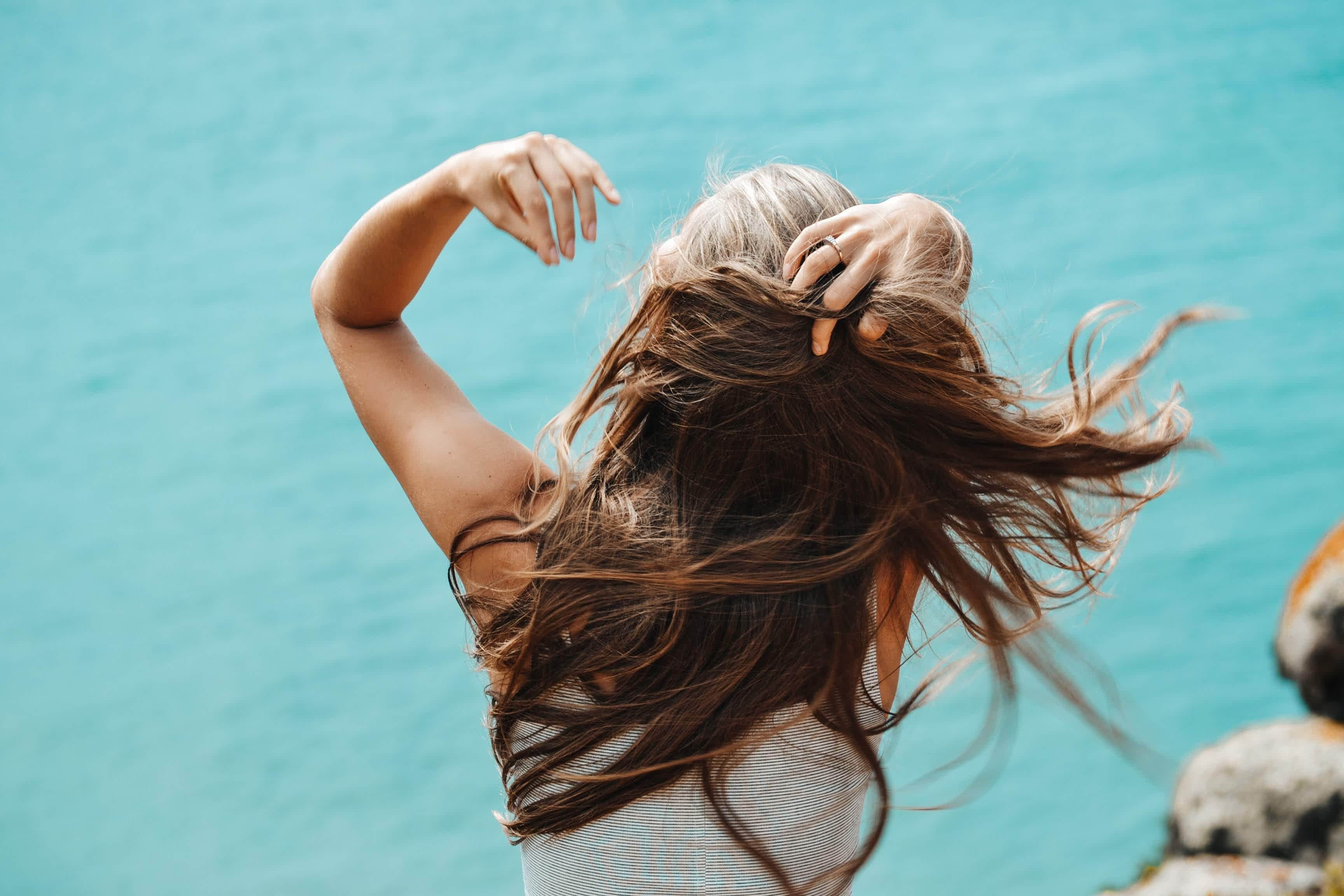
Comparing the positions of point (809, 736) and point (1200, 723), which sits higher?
point (809, 736)

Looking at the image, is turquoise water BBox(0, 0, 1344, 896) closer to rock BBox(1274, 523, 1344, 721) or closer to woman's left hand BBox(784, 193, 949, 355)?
rock BBox(1274, 523, 1344, 721)

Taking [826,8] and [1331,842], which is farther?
[826,8]

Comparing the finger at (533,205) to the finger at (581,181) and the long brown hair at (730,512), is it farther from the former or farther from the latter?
the long brown hair at (730,512)

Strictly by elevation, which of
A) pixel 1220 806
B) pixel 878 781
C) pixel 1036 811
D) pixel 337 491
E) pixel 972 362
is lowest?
pixel 1036 811

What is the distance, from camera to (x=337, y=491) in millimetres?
3955

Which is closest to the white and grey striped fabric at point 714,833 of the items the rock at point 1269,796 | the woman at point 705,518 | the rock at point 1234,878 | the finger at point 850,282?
the woman at point 705,518

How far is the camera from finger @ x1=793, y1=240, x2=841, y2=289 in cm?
83

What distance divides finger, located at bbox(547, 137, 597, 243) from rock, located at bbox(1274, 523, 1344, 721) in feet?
7.82

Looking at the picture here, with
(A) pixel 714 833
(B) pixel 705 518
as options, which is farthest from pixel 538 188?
(A) pixel 714 833

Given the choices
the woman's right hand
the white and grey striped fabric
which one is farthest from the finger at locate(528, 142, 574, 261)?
the white and grey striped fabric

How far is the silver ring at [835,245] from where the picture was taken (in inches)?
32.8

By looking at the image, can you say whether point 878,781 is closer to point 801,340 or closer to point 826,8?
point 801,340

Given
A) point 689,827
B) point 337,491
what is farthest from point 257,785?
point 689,827

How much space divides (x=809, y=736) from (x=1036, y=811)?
2.75m
